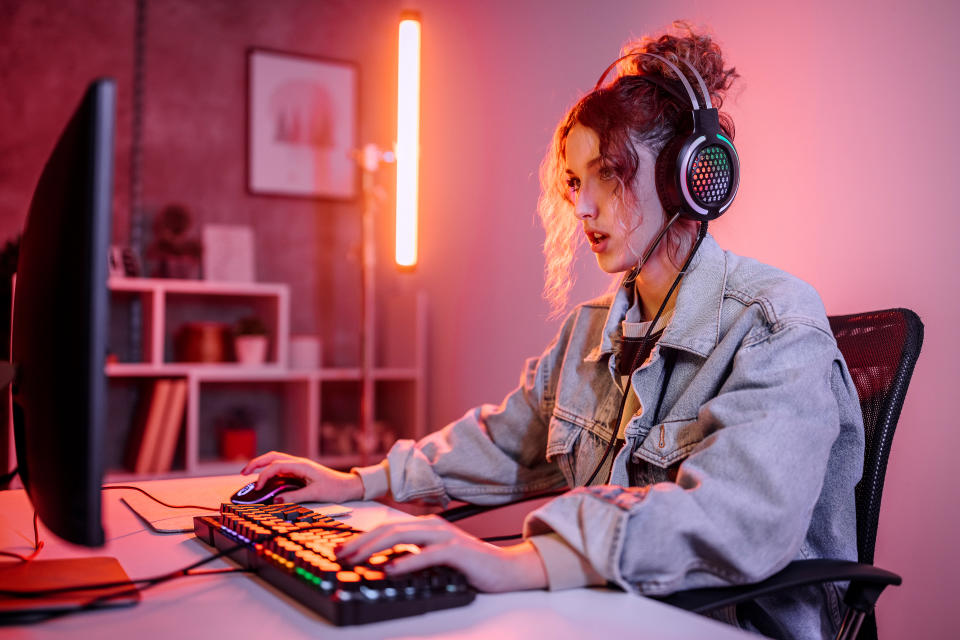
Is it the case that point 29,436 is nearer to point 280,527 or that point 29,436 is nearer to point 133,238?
point 280,527

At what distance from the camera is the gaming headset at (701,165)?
100 cm

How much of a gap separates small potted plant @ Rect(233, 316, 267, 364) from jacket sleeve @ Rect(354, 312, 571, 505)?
1.63m

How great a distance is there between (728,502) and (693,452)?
0.12m

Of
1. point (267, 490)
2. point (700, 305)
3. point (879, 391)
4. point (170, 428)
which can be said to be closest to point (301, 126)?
point (170, 428)

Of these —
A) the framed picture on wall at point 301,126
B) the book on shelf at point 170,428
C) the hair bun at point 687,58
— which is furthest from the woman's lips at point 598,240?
the framed picture on wall at point 301,126

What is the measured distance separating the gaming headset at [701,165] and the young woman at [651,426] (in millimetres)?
34

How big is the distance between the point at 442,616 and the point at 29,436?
0.43 m

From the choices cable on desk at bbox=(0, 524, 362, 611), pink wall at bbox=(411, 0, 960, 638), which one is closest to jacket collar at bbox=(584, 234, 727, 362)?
pink wall at bbox=(411, 0, 960, 638)

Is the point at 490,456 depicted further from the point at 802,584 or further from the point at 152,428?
the point at 152,428

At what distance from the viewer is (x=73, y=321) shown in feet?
1.89

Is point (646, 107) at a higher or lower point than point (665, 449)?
higher

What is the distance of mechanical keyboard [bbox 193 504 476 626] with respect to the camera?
1.98 ft

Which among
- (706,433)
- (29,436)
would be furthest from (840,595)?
(29,436)

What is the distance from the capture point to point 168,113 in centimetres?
294
